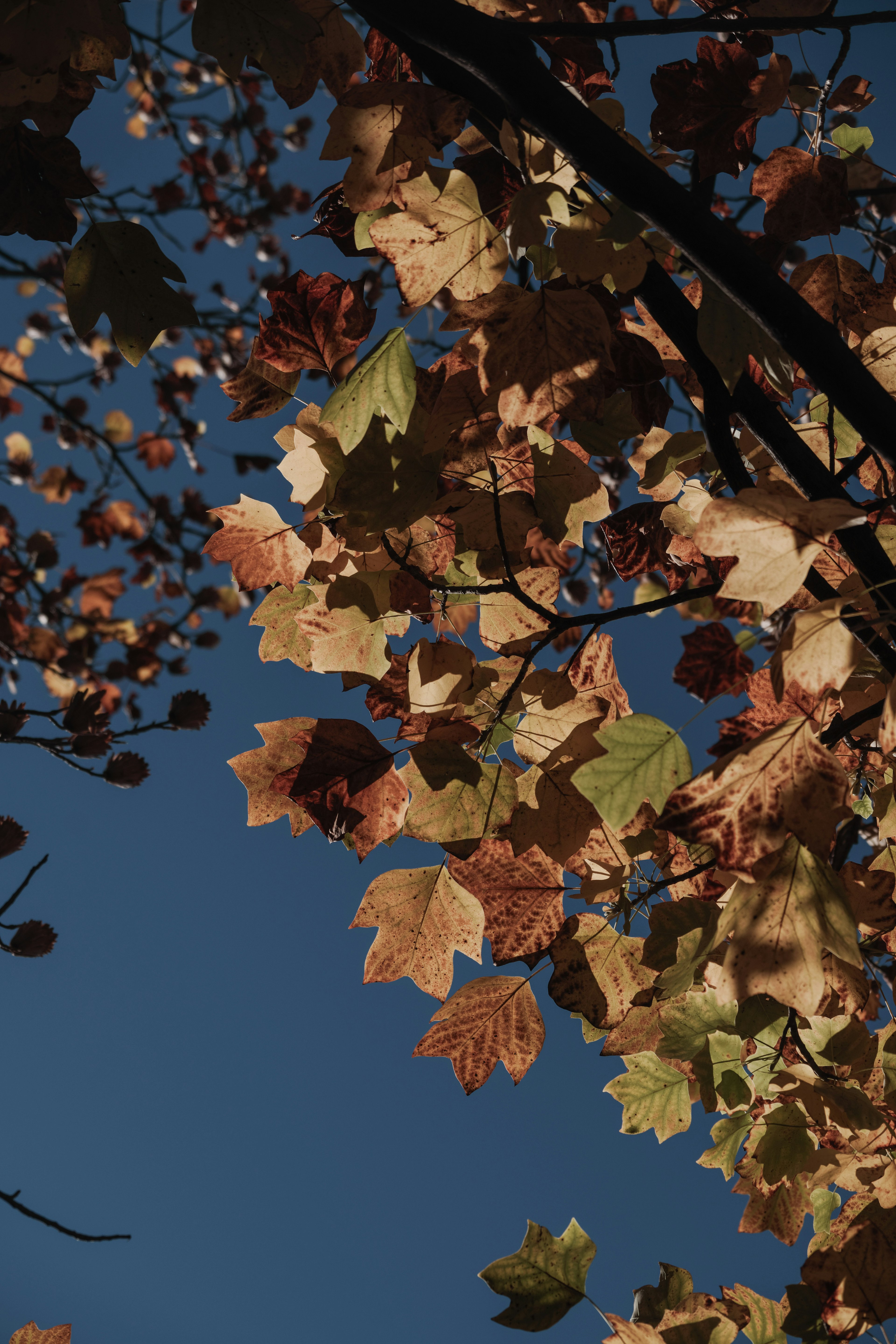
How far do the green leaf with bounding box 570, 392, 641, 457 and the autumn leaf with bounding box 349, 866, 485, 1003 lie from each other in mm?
645

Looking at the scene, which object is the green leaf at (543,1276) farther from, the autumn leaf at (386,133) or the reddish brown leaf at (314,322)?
the autumn leaf at (386,133)

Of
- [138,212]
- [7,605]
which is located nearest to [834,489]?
[138,212]

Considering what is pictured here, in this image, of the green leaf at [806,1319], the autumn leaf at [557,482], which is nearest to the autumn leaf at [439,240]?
the autumn leaf at [557,482]

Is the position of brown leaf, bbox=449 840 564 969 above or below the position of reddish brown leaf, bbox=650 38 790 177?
below

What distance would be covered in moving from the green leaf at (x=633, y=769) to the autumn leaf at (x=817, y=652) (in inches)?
6.1

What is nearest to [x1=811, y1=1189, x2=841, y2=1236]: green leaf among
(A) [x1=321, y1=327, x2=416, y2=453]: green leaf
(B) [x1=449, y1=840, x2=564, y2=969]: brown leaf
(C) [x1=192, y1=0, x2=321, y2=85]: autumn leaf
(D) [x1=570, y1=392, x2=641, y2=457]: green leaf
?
(B) [x1=449, y1=840, x2=564, y2=969]: brown leaf

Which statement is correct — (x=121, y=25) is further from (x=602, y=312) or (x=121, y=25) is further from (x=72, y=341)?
(x=72, y=341)

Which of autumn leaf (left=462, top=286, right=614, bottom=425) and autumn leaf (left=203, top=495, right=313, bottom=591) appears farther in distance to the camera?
autumn leaf (left=203, top=495, right=313, bottom=591)

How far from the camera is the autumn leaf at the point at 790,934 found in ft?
2.44

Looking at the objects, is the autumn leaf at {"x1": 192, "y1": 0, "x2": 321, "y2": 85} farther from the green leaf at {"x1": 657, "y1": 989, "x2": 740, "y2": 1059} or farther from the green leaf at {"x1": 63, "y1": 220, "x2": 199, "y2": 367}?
the green leaf at {"x1": 657, "y1": 989, "x2": 740, "y2": 1059}

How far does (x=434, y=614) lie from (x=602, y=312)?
479 mm

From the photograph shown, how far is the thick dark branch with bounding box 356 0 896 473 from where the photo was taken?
0.76 m

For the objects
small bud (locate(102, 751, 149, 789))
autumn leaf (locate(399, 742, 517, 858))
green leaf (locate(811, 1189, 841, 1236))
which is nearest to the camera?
autumn leaf (locate(399, 742, 517, 858))

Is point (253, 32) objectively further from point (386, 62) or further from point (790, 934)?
point (790, 934)
